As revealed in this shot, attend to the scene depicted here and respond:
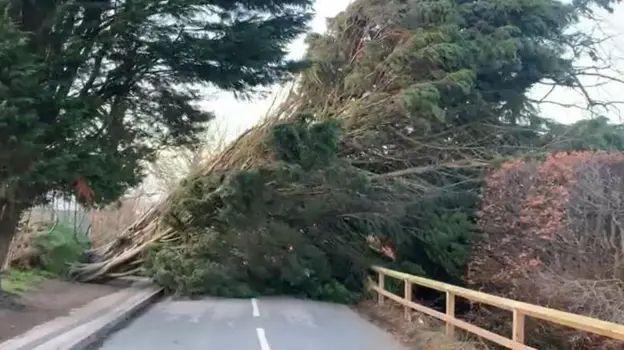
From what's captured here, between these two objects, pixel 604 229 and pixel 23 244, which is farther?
pixel 23 244

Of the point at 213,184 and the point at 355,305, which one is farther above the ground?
the point at 213,184

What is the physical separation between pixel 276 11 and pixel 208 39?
1934 mm

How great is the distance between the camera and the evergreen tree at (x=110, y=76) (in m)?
12.0

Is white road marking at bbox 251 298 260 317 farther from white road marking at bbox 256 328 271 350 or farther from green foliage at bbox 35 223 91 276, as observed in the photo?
green foliage at bbox 35 223 91 276

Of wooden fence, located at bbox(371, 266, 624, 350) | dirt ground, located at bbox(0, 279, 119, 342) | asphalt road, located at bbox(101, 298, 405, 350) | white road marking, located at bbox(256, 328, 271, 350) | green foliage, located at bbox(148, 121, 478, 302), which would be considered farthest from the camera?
green foliage, located at bbox(148, 121, 478, 302)

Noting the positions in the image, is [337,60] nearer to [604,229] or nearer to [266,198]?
[266,198]

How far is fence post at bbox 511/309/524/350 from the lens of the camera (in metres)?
7.66

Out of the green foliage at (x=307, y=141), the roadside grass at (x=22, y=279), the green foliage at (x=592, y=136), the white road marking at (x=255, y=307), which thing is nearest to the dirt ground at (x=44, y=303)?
the roadside grass at (x=22, y=279)

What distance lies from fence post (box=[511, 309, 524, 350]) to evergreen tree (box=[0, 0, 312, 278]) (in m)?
7.70

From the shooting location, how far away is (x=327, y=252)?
21703 millimetres

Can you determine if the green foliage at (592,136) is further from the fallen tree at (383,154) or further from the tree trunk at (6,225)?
the tree trunk at (6,225)

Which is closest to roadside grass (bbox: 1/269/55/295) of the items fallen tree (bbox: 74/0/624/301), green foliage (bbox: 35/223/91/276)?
green foliage (bbox: 35/223/91/276)

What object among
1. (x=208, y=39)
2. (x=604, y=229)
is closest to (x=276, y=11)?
(x=208, y=39)

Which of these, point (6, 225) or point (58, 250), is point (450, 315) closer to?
point (6, 225)
